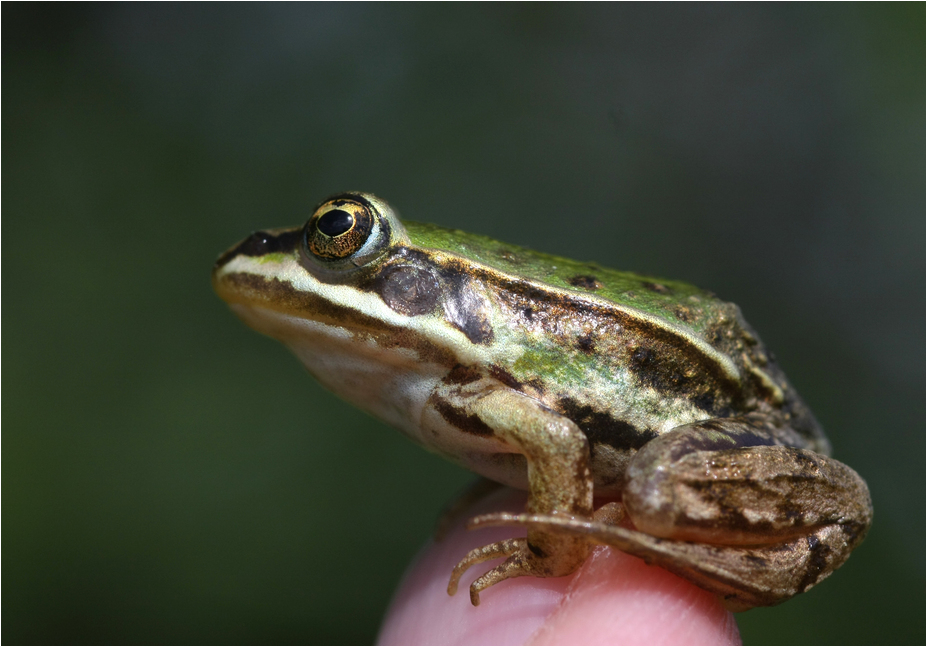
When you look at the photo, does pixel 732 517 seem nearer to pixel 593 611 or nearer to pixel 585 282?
pixel 593 611

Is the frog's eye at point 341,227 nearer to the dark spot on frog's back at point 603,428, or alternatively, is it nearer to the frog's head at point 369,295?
the frog's head at point 369,295

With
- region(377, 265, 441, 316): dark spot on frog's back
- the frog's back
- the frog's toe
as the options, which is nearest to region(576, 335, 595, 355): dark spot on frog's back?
the frog's back

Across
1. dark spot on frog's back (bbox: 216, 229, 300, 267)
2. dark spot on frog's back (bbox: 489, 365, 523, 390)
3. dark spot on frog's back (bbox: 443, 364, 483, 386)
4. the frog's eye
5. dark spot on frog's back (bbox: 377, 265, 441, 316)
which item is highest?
dark spot on frog's back (bbox: 216, 229, 300, 267)

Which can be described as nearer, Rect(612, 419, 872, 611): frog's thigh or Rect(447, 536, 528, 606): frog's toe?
Rect(612, 419, 872, 611): frog's thigh

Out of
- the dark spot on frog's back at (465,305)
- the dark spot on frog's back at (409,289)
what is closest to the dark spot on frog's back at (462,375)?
the dark spot on frog's back at (465,305)

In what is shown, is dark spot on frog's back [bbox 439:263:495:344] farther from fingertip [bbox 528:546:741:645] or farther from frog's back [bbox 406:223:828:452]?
fingertip [bbox 528:546:741:645]
